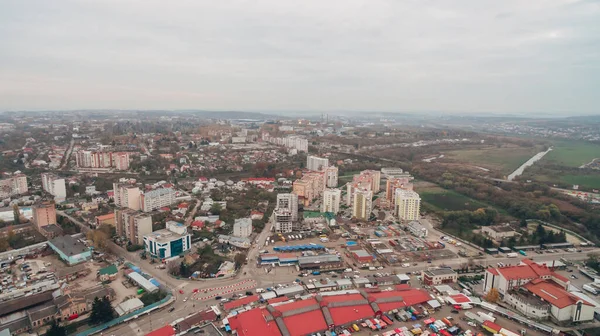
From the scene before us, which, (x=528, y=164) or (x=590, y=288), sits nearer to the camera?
(x=590, y=288)

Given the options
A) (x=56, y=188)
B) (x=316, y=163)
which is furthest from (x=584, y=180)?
(x=56, y=188)

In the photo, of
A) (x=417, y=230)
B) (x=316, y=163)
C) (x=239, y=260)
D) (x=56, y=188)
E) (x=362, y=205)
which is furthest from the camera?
(x=316, y=163)

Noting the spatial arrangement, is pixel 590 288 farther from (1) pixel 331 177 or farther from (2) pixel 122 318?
(1) pixel 331 177

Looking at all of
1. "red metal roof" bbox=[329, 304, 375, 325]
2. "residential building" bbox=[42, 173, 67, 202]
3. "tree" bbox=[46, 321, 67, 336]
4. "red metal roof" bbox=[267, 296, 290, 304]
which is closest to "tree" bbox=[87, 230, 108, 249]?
"tree" bbox=[46, 321, 67, 336]

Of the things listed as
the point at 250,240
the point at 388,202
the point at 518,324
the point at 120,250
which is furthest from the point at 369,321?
the point at 388,202

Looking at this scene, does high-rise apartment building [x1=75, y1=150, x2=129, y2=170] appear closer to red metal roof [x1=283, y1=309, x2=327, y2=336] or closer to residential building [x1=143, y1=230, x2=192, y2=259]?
residential building [x1=143, y1=230, x2=192, y2=259]

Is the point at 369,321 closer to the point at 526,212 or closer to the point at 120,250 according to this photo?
the point at 120,250
